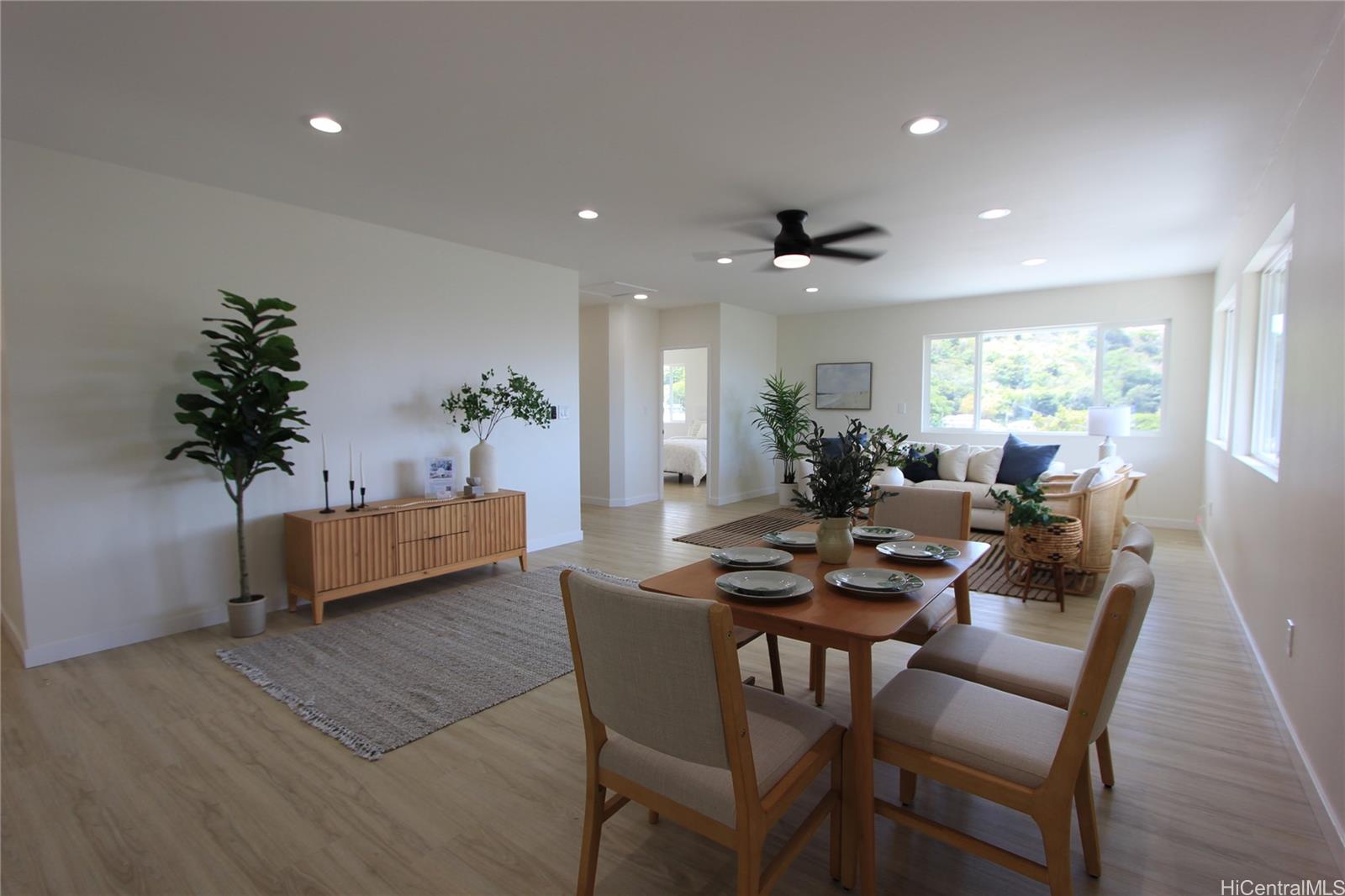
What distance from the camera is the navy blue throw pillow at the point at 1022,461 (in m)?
6.21

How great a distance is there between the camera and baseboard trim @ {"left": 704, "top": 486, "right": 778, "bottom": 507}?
7645 millimetres

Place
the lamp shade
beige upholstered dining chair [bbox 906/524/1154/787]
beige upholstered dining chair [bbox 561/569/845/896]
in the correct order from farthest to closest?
the lamp shade
beige upholstered dining chair [bbox 906/524/1154/787]
beige upholstered dining chair [bbox 561/569/845/896]

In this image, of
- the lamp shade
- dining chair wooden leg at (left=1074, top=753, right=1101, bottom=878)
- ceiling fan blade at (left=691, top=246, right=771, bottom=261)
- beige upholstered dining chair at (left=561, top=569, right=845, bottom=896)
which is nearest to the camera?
beige upholstered dining chair at (left=561, top=569, right=845, bottom=896)

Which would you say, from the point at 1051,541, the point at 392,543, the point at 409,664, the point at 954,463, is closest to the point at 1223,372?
the point at 954,463

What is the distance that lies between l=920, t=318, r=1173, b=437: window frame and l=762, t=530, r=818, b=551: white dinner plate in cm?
565

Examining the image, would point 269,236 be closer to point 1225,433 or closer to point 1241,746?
point 1241,746

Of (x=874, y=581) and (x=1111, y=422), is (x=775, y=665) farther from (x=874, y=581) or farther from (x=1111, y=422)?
(x=1111, y=422)

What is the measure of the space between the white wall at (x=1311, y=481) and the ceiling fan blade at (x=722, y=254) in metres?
2.86

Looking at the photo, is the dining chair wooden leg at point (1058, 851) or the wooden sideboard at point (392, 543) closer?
the dining chair wooden leg at point (1058, 851)

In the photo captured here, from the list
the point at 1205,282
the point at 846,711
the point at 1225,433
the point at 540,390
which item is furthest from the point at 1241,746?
the point at 1205,282

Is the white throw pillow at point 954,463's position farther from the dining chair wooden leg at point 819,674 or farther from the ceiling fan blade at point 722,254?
the dining chair wooden leg at point 819,674

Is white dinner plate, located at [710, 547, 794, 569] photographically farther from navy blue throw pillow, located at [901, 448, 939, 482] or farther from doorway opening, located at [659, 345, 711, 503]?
doorway opening, located at [659, 345, 711, 503]

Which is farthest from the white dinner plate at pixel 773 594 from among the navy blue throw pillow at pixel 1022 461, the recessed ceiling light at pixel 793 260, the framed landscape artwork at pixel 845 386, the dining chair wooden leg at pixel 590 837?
the framed landscape artwork at pixel 845 386

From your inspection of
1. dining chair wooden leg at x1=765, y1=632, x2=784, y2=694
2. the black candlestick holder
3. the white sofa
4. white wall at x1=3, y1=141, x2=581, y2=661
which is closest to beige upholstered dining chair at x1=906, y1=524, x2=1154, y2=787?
dining chair wooden leg at x1=765, y1=632, x2=784, y2=694
